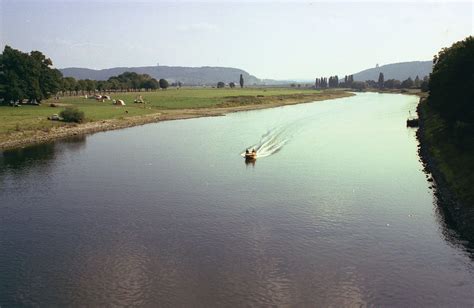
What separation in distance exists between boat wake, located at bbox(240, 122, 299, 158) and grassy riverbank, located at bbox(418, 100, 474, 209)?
28781 millimetres

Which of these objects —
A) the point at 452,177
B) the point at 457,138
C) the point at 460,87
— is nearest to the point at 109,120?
the point at 460,87

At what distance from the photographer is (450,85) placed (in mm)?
65125

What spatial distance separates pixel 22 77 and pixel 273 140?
82.0 meters

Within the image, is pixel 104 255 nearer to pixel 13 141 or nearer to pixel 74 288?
pixel 74 288

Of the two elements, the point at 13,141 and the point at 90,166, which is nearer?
the point at 90,166

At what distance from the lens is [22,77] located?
430ft

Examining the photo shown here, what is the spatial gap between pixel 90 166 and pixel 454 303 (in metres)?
59.4

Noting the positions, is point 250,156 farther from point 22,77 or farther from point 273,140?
point 22,77

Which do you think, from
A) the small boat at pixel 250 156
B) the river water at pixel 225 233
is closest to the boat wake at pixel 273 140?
the small boat at pixel 250 156

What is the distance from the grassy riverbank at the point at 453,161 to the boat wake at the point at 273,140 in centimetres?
2878

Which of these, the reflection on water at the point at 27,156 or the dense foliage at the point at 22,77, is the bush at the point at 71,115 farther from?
the reflection on water at the point at 27,156

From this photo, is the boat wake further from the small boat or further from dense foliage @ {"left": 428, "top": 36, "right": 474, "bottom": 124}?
dense foliage @ {"left": 428, "top": 36, "right": 474, "bottom": 124}

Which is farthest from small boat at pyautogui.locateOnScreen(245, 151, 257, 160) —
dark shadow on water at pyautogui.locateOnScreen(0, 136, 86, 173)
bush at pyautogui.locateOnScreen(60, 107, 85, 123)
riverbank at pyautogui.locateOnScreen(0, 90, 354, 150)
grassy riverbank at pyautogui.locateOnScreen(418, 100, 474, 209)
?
bush at pyautogui.locateOnScreen(60, 107, 85, 123)

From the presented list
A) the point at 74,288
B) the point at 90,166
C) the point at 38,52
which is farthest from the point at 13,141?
the point at 74,288
